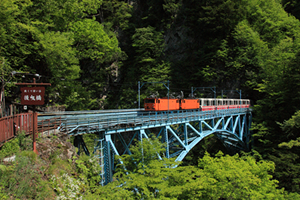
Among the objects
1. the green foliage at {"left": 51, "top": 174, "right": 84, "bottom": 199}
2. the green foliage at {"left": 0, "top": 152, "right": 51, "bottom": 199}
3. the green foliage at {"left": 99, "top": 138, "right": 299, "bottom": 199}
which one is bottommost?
the green foliage at {"left": 99, "top": 138, "right": 299, "bottom": 199}

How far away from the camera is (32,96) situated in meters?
9.91

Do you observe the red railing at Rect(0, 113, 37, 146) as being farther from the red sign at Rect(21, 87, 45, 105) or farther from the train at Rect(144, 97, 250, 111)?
the train at Rect(144, 97, 250, 111)

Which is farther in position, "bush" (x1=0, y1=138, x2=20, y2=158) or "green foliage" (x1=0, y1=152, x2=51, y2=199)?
"bush" (x1=0, y1=138, x2=20, y2=158)

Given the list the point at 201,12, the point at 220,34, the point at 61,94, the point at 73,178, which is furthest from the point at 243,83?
the point at 73,178

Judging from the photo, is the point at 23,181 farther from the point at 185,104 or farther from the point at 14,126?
the point at 185,104

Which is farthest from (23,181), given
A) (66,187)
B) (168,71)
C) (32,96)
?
(168,71)

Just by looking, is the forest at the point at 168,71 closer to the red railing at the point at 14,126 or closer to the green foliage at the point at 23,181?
the green foliage at the point at 23,181

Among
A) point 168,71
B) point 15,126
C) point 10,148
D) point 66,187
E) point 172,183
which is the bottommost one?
point 172,183

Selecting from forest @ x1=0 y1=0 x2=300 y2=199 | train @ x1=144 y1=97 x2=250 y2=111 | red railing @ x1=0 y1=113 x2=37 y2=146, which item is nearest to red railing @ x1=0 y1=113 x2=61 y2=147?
red railing @ x1=0 y1=113 x2=37 y2=146

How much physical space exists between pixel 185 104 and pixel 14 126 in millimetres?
21107

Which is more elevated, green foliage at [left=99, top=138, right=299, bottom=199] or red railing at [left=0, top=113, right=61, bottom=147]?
red railing at [left=0, top=113, right=61, bottom=147]

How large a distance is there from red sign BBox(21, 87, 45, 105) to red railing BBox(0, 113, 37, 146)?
0.85m

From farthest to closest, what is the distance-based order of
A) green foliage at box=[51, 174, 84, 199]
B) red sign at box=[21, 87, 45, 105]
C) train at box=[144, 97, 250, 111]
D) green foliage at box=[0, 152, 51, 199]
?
train at box=[144, 97, 250, 111], red sign at box=[21, 87, 45, 105], green foliage at box=[51, 174, 84, 199], green foliage at box=[0, 152, 51, 199]

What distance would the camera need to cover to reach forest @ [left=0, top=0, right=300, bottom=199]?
10.8m
